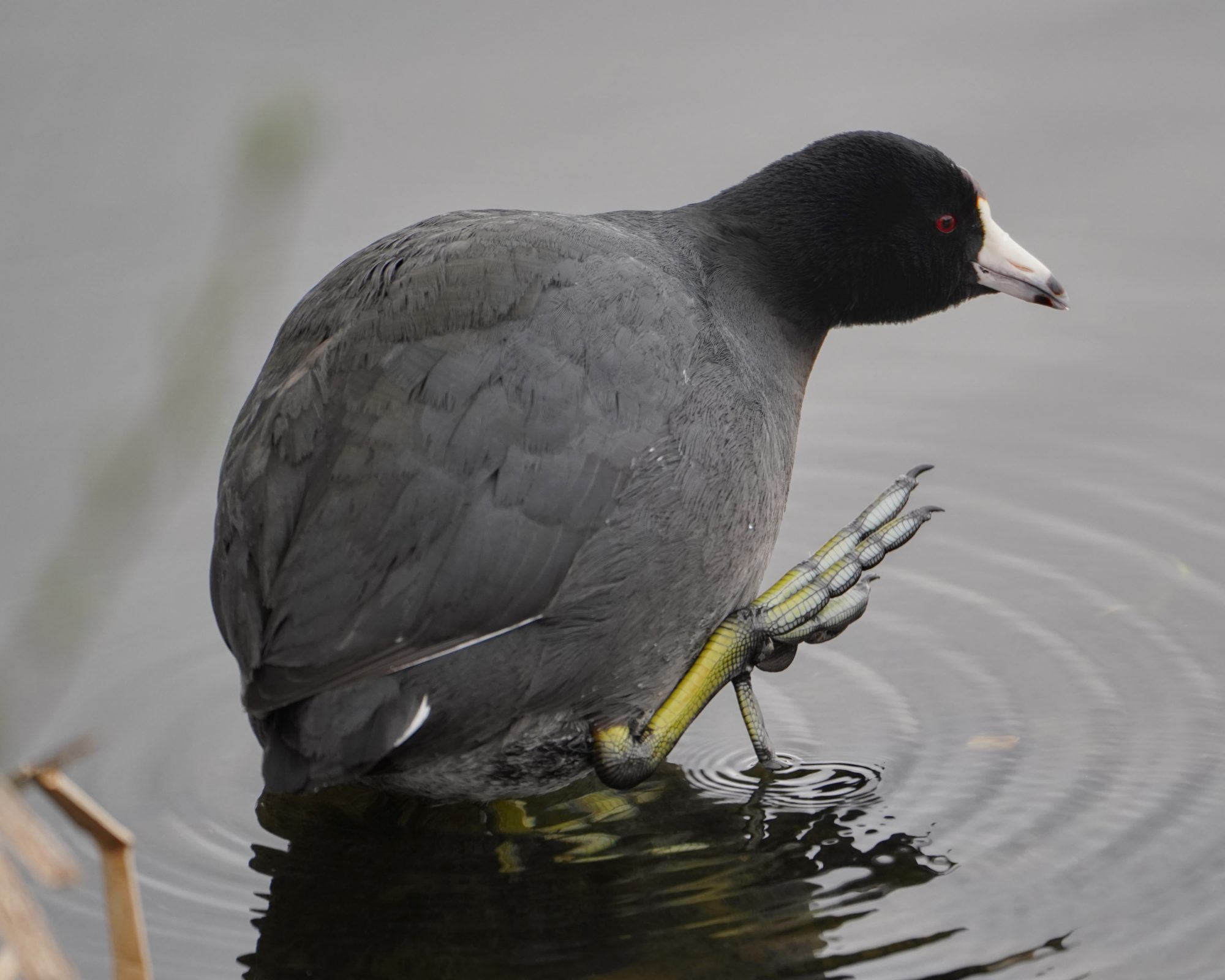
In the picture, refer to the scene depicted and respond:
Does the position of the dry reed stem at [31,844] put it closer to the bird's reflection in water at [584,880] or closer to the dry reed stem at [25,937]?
the dry reed stem at [25,937]

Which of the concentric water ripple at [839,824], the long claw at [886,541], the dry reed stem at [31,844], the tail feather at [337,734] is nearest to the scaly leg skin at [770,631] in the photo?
the long claw at [886,541]

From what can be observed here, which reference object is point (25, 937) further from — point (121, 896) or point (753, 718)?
point (753, 718)

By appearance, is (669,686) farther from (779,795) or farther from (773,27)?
(773,27)

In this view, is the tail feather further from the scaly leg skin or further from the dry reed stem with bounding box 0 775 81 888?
the dry reed stem with bounding box 0 775 81 888

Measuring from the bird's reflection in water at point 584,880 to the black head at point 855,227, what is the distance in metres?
1.15

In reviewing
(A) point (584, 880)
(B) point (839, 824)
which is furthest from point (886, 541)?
(A) point (584, 880)

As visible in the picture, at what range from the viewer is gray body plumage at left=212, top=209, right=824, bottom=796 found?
2.71 metres

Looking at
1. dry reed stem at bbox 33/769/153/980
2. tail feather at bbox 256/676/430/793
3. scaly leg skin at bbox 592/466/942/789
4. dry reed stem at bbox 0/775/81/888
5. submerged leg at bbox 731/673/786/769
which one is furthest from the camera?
submerged leg at bbox 731/673/786/769

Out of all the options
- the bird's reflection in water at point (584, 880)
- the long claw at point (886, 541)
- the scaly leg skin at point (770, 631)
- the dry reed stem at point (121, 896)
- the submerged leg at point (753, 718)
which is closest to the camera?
the dry reed stem at point (121, 896)

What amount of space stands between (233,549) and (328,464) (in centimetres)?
26

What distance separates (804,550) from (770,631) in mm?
960

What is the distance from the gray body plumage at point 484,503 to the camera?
271cm

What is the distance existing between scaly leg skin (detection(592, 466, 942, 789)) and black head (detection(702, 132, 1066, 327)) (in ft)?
1.55

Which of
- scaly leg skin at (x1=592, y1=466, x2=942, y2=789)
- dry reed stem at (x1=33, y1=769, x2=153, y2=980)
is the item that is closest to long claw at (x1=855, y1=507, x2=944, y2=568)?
scaly leg skin at (x1=592, y1=466, x2=942, y2=789)
